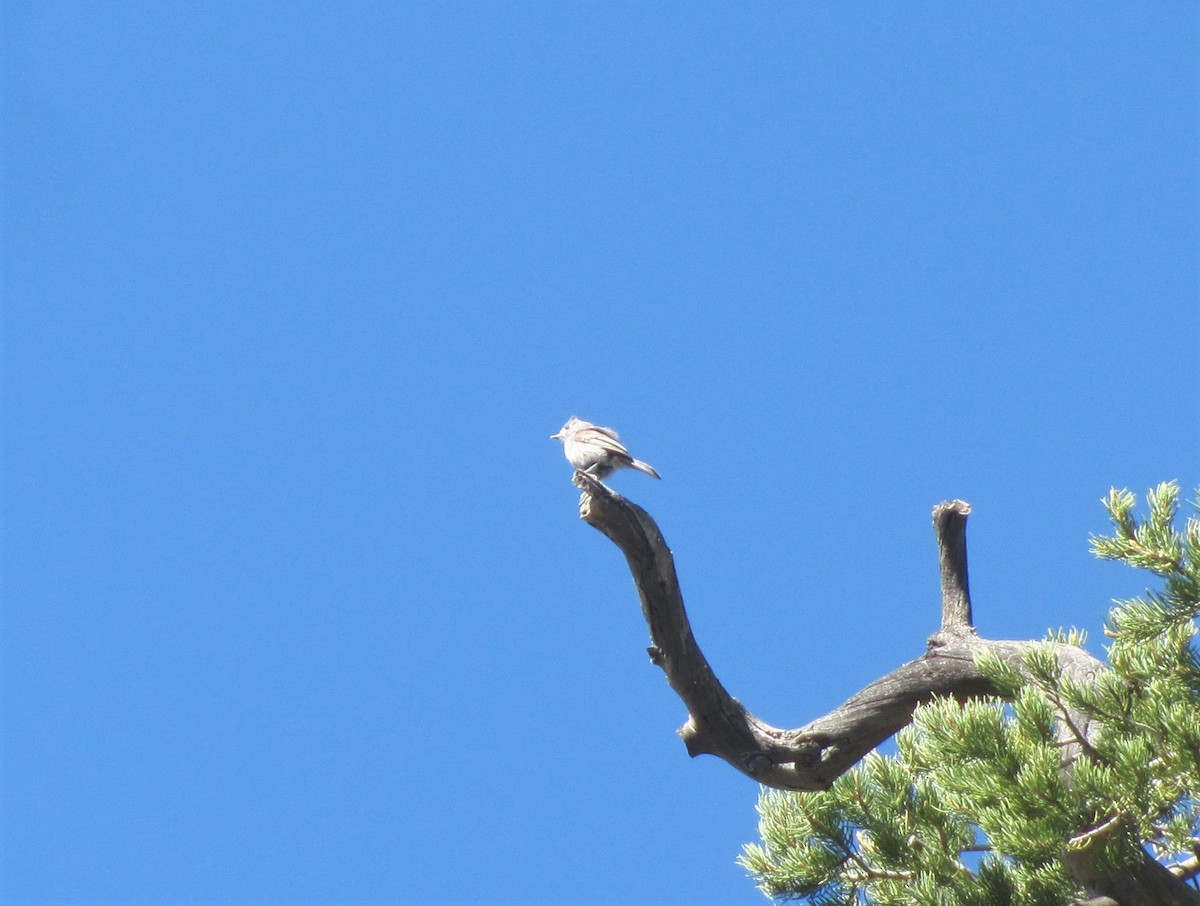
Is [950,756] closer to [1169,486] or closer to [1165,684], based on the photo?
[1165,684]

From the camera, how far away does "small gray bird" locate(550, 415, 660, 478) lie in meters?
6.23

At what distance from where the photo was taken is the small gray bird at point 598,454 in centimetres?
623

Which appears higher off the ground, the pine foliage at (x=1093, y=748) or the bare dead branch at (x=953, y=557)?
the bare dead branch at (x=953, y=557)

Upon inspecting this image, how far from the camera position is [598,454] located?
20.5ft

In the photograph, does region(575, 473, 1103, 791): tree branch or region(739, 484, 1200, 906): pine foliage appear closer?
region(739, 484, 1200, 906): pine foliage

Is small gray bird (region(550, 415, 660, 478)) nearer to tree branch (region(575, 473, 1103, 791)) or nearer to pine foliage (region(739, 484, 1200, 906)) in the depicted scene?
tree branch (region(575, 473, 1103, 791))

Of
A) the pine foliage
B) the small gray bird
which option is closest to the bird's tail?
the small gray bird

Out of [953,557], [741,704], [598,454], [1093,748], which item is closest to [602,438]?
[598,454]

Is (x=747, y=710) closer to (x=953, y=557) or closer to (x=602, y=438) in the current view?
(x=953, y=557)

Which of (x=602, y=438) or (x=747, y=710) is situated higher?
(x=602, y=438)

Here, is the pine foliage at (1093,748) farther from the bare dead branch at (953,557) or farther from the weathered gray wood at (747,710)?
the bare dead branch at (953,557)

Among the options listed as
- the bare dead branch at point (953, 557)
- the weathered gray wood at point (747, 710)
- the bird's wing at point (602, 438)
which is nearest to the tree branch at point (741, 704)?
the weathered gray wood at point (747, 710)

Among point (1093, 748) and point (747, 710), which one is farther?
point (747, 710)

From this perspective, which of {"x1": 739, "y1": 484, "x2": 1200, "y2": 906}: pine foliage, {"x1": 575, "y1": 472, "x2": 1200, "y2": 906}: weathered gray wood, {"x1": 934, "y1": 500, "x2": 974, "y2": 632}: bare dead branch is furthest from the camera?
{"x1": 934, "y1": 500, "x2": 974, "y2": 632}: bare dead branch
